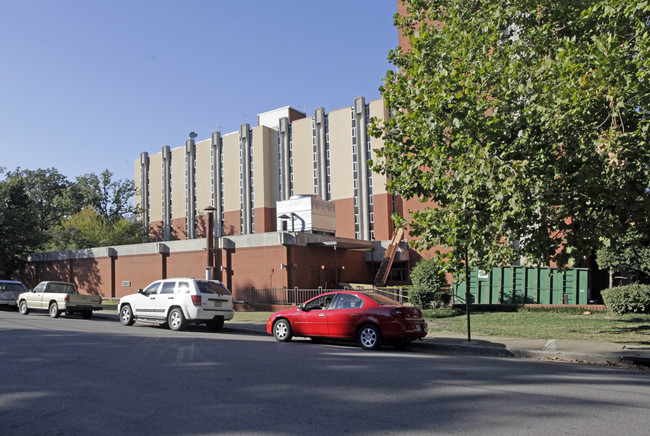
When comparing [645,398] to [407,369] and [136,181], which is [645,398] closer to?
[407,369]

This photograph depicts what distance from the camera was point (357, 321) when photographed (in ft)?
40.1

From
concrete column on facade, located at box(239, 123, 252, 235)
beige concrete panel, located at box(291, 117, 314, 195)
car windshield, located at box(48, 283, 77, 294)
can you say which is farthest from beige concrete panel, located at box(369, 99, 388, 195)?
car windshield, located at box(48, 283, 77, 294)

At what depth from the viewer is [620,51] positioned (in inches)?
412

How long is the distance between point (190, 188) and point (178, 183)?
2566mm

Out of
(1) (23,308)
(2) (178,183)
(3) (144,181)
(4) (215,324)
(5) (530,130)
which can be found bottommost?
(1) (23,308)

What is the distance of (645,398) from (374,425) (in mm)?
4189

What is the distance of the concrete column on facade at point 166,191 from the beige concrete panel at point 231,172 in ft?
32.6

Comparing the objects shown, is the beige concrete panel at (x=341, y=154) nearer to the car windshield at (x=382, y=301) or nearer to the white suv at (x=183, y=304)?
the white suv at (x=183, y=304)

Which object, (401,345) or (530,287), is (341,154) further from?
(401,345)

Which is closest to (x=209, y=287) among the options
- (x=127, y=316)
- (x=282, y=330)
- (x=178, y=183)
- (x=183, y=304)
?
(x=183, y=304)

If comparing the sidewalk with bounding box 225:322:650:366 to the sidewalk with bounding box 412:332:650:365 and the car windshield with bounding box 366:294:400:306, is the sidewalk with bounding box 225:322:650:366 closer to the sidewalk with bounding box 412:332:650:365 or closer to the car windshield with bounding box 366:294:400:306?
the sidewalk with bounding box 412:332:650:365

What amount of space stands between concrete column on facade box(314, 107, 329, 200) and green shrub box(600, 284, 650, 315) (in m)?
33.5

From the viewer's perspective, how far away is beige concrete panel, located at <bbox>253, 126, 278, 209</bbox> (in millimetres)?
54938

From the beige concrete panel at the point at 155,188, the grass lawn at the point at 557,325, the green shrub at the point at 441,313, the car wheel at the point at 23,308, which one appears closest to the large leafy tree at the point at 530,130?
the grass lawn at the point at 557,325
